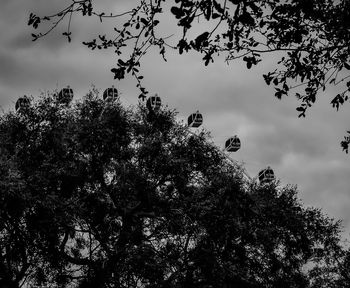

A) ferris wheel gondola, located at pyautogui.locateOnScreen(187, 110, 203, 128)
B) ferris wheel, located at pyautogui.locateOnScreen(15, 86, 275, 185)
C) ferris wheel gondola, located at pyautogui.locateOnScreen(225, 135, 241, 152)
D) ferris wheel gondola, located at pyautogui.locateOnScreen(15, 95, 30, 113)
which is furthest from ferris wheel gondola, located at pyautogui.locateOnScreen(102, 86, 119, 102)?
ferris wheel gondola, located at pyautogui.locateOnScreen(225, 135, 241, 152)

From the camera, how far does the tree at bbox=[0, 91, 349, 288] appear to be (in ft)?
70.3

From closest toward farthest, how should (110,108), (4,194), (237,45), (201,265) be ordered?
1. (237,45)
2. (4,194)
3. (201,265)
4. (110,108)

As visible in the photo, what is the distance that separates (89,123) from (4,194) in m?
8.05

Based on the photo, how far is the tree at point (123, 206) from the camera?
21422 millimetres

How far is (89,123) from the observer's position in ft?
83.0

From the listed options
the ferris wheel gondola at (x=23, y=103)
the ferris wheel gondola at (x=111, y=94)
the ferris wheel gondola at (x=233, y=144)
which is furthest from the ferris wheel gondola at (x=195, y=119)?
the ferris wheel gondola at (x=23, y=103)

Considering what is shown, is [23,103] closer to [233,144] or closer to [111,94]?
[111,94]

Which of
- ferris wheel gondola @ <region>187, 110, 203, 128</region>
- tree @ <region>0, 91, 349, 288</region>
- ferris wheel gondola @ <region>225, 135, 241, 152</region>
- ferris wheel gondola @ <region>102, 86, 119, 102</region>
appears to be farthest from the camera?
ferris wheel gondola @ <region>225, 135, 241, 152</region>

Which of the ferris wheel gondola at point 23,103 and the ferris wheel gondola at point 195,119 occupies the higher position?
the ferris wheel gondola at point 195,119

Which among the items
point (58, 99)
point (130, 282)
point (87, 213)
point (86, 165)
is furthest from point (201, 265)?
point (58, 99)

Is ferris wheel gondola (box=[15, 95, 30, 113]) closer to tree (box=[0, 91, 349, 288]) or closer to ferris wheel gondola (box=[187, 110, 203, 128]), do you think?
tree (box=[0, 91, 349, 288])

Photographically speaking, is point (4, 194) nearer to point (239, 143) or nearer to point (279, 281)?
point (279, 281)

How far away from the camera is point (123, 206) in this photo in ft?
81.4

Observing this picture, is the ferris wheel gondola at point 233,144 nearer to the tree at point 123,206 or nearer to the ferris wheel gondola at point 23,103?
the tree at point 123,206
